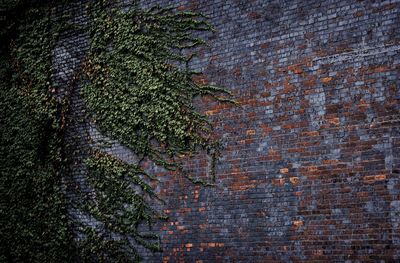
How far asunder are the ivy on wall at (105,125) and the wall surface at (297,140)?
32 cm

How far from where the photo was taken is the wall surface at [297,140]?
615 cm

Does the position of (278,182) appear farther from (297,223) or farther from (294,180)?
(297,223)

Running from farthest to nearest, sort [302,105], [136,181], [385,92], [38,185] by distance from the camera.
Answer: [38,185] < [136,181] < [302,105] < [385,92]

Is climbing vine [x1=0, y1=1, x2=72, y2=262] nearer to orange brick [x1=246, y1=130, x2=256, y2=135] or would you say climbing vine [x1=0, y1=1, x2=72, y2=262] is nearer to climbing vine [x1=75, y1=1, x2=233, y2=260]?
climbing vine [x1=75, y1=1, x2=233, y2=260]

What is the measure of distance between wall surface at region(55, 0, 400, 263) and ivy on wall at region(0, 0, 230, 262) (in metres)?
0.32

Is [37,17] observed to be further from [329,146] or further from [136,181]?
[329,146]

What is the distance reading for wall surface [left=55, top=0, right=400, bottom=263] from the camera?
615cm

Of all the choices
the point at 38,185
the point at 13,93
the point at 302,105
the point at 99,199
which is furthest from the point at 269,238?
the point at 13,93

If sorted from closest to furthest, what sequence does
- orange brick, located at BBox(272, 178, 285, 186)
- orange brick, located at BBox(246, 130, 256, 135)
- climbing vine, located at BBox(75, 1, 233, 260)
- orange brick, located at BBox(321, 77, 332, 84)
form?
orange brick, located at BBox(321, 77, 332, 84), orange brick, located at BBox(272, 178, 285, 186), orange brick, located at BBox(246, 130, 256, 135), climbing vine, located at BBox(75, 1, 233, 260)

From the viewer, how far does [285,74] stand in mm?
6844

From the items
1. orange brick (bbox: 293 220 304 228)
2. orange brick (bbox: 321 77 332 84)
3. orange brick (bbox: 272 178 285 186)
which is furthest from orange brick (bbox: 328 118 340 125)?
orange brick (bbox: 293 220 304 228)

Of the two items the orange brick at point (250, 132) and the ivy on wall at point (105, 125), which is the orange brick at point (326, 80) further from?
the ivy on wall at point (105, 125)

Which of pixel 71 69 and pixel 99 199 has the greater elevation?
pixel 71 69

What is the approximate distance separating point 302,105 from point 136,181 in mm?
2895
